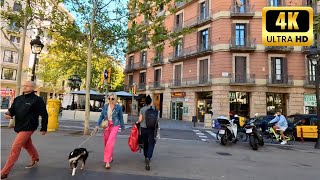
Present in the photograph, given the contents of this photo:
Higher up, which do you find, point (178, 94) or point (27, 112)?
point (178, 94)

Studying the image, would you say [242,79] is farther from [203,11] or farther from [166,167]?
[166,167]

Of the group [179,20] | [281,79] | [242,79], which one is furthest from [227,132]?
[179,20]

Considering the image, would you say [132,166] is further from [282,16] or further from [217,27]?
[217,27]

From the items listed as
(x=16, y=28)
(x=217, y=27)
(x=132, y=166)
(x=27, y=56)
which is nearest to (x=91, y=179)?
(x=132, y=166)

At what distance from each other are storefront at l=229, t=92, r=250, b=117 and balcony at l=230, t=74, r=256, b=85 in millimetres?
1290

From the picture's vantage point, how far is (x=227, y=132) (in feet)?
38.7

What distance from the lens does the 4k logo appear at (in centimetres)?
368

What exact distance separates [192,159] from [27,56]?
48345 millimetres

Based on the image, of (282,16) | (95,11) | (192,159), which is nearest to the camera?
(282,16)

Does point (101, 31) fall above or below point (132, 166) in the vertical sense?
above

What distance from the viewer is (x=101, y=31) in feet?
43.7

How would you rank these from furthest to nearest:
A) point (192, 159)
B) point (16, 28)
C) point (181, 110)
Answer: point (181, 110) < point (16, 28) < point (192, 159)

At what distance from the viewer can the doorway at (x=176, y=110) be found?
1288 inches

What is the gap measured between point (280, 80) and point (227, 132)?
1829cm
